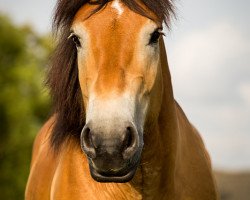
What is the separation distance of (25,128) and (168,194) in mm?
31820

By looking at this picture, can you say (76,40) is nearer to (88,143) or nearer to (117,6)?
(117,6)

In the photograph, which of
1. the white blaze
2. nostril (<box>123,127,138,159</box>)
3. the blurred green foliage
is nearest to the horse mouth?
nostril (<box>123,127,138,159</box>)

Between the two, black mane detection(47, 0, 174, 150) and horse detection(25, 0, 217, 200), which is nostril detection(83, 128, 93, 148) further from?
black mane detection(47, 0, 174, 150)

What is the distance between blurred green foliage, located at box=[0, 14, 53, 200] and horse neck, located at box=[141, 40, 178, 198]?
86.8ft

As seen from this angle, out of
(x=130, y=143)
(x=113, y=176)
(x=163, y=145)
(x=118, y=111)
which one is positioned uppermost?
(x=118, y=111)

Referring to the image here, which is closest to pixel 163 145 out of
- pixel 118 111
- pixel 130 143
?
pixel 130 143

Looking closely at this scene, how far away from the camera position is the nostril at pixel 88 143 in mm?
3768

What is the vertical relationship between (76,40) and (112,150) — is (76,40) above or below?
above

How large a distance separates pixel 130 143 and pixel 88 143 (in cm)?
27

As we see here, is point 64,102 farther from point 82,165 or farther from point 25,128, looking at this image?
point 25,128

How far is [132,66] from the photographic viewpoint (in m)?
4.05

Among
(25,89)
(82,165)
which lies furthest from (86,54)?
(25,89)

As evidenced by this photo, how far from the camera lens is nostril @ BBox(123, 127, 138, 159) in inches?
148

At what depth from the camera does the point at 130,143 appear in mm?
3793
